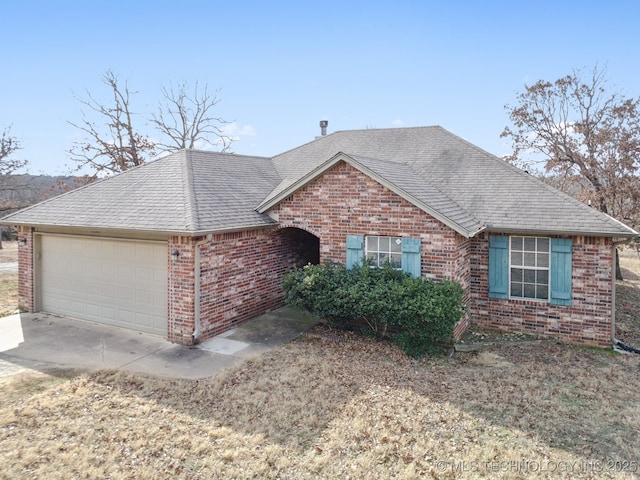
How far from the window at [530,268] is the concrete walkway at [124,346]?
16.5 feet

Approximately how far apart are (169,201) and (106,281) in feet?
8.96

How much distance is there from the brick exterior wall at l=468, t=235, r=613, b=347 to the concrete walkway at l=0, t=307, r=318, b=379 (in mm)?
4954

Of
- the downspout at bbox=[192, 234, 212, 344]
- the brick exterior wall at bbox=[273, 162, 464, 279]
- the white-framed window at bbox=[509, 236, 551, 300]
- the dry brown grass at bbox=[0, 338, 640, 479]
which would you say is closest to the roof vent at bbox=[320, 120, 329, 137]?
Answer: the brick exterior wall at bbox=[273, 162, 464, 279]

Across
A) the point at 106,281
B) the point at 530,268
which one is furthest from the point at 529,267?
the point at 106,281

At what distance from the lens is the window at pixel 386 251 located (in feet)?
33.7

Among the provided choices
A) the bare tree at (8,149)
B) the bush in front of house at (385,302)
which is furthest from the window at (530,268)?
the bare tree at (8,149)

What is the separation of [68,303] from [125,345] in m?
3.49

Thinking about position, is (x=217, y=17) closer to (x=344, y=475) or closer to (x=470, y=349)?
(x=470, y=349)

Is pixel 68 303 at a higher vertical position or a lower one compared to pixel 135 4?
lower

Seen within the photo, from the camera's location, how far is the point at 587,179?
20.3 meters

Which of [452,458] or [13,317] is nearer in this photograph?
[452,458]

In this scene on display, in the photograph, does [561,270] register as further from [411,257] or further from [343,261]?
[343,261]

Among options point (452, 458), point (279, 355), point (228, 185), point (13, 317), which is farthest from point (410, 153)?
point (13, 317)

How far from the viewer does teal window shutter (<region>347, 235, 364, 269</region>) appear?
10922 mm
